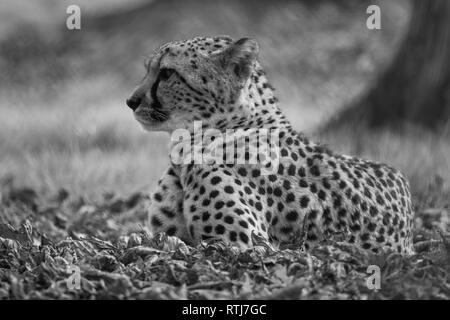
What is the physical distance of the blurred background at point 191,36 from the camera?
34.3ft

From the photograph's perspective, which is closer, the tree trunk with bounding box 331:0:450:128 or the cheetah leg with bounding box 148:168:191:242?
the cheetah leg with bounding box 148:168:191:242

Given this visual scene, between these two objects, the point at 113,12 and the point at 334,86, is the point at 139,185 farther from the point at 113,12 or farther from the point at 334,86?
the point at 113,12

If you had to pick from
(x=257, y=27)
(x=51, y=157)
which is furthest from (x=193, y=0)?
(x=51, y=157)

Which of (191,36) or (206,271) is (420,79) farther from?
(206,271)

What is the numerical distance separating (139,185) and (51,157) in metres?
1.35

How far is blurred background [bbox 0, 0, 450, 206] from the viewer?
412 inches

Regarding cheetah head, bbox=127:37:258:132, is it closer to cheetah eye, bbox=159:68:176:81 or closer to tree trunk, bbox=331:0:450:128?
cheetah eye, bbox=159:68:176:81

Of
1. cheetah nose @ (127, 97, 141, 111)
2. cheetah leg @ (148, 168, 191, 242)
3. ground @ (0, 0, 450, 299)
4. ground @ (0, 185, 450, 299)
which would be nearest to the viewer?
ground @ (0, 185, 450, 299)

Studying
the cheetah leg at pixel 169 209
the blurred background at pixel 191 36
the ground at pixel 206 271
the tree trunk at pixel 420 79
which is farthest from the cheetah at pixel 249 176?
the tree trunk at pixel 420 79

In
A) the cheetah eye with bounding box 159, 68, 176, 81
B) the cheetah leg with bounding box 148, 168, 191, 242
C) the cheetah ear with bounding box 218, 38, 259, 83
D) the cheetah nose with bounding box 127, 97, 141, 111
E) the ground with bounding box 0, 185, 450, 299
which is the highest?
the cheetah ear with bounding box 218, 38, 259, 83

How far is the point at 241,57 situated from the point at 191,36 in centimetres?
1252

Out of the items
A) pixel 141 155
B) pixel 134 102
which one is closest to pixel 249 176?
pixel 134 102

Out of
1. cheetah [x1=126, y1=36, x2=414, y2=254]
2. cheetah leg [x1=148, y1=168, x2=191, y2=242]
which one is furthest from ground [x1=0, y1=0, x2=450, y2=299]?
cheetah [x1=126, y1=36, x2=414, y2=254]

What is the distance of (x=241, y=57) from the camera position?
20.1 ft
